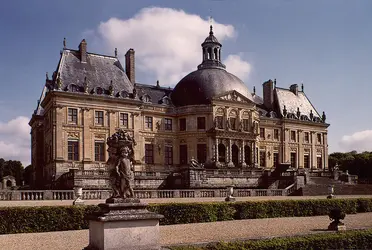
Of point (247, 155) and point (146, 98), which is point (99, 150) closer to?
point (146, 98)

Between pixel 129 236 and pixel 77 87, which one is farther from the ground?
pixel 77 87

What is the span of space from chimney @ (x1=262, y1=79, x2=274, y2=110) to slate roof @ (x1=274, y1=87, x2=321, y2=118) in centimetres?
82

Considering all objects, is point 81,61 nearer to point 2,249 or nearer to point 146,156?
point 146,156

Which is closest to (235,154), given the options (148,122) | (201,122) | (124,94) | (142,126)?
(201,122)

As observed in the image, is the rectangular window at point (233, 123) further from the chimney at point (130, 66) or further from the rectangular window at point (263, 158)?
the chimney at point (130, 66)

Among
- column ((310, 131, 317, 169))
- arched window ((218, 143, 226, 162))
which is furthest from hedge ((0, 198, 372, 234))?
column ((310, 131, 317, 169))

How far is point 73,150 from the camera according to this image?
1613 inches

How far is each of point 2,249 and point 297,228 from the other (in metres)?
10.0

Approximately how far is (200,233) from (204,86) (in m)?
34.3

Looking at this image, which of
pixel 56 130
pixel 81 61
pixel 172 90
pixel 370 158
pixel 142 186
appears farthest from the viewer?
pixel 370 158

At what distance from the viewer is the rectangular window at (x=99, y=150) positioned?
138 ft

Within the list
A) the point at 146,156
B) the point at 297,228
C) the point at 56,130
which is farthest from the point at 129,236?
the point at 146,156

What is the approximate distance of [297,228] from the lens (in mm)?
15828

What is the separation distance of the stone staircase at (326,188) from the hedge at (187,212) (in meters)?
11.8
